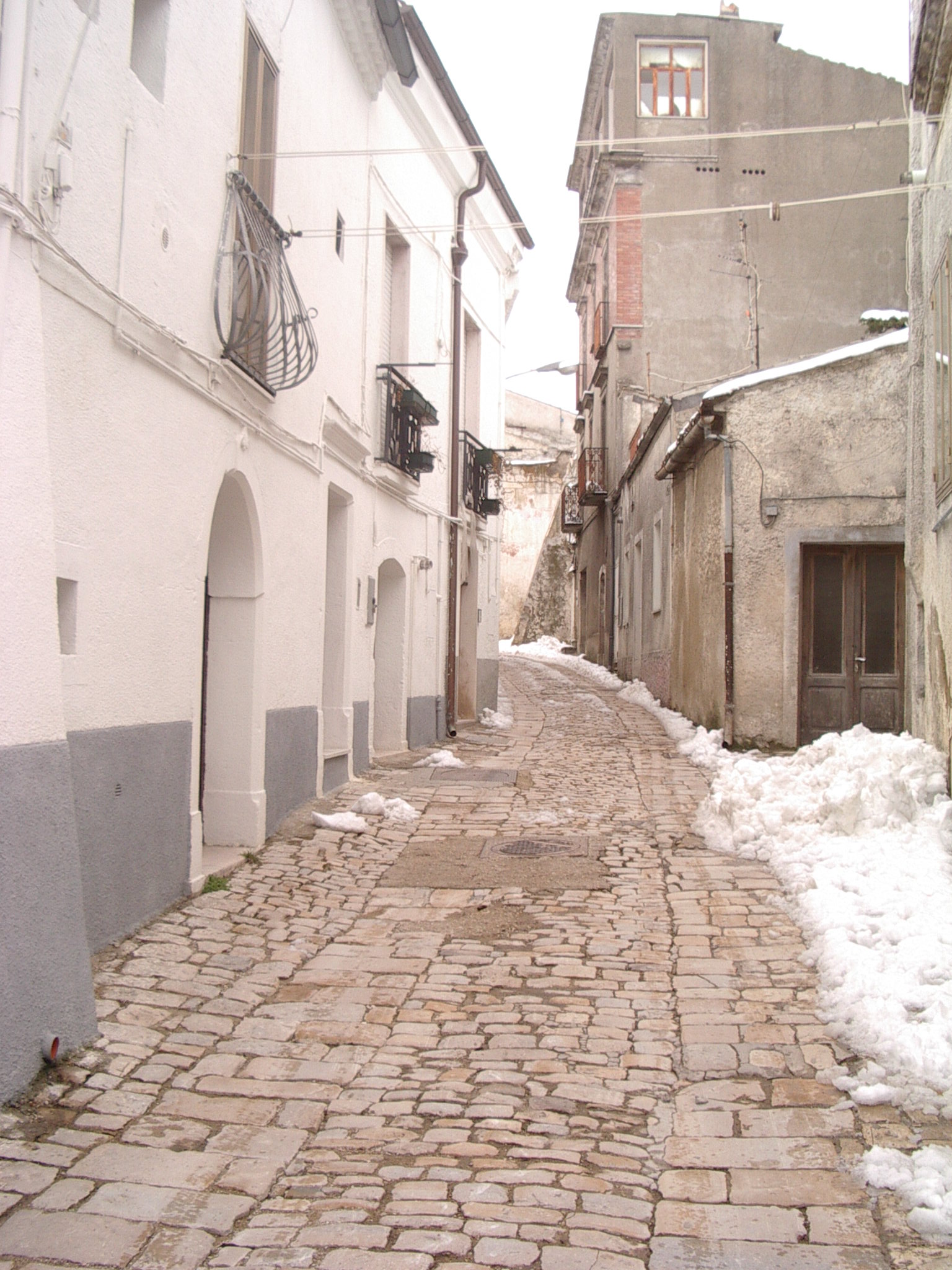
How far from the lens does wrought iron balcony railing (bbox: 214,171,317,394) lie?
712cm

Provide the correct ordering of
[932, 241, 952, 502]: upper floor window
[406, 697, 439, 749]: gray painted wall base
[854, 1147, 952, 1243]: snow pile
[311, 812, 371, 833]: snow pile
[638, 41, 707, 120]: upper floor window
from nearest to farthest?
1. [854, 1147, 952, 1243]: snow pile
2. [932, 241, 952, 502]: upper floor window
3. [311, 812, 371, 833]: snow pile
4. [406, 697, 439, 749]: gray painted wall base
5. [638, 41, 707, 120]: upper floor window

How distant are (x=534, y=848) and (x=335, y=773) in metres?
2.63

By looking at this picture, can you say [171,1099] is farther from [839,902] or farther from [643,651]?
[643,651]

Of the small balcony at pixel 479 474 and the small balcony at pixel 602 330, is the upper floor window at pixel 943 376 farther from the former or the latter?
the small balcony at pixel 602 330

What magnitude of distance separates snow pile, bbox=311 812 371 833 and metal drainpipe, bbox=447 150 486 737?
19.6 feet

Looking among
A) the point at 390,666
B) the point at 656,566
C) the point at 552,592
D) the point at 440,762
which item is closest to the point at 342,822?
the point at 440,762

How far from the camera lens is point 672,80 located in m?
21.8

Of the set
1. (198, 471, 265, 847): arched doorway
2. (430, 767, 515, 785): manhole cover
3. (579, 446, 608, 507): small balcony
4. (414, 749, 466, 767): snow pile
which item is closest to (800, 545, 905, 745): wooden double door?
(430, 767, 515, 785): manhole cover

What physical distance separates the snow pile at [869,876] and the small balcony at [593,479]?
16.2 m

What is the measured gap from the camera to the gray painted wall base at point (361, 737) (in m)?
11.1

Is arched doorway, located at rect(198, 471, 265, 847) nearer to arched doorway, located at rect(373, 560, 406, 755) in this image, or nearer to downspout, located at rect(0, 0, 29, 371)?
downspout, located at rect(0, 0, 29, 371)

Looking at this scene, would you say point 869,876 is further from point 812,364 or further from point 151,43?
point 812,364

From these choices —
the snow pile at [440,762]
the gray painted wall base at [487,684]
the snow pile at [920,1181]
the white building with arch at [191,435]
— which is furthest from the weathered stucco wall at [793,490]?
the snow pile at [920,1181]

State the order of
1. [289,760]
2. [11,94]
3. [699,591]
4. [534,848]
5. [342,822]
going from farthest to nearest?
[699,591], [289,760], [342,822], [534,848], [11,94]
